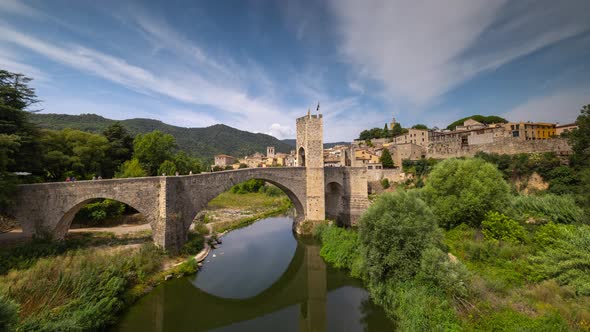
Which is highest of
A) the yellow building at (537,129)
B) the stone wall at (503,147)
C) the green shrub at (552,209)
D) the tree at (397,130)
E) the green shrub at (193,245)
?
the tree at (397,130)

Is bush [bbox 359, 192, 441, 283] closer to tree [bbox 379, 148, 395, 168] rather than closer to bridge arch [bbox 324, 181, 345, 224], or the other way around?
bridge arch [bbox 324, 181, 345, 224]

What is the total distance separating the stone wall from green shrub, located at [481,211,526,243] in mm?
16408

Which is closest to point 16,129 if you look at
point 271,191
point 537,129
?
point 271,191

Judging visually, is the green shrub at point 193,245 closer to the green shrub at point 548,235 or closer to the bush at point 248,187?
the green shrub at point 548,235

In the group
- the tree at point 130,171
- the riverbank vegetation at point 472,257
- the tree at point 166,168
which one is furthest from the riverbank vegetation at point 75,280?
the tree at point 166,168

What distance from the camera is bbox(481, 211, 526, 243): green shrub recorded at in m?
10.2

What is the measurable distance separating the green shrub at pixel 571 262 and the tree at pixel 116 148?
27.6 metres

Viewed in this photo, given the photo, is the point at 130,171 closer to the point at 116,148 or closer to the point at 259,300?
the point at 116,148

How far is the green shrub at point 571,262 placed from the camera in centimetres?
673

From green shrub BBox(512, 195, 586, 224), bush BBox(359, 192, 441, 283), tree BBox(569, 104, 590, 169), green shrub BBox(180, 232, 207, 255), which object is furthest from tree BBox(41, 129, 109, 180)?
tree BBox(569, 104, 590, 169)

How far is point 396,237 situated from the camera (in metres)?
8.73

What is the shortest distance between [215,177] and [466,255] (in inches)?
510

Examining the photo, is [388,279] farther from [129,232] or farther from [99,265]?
[129,232]

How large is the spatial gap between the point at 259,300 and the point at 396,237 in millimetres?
6256
